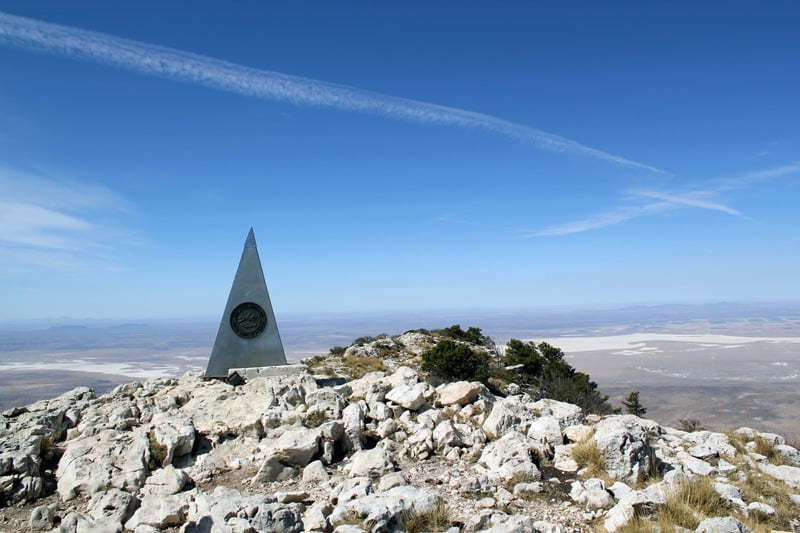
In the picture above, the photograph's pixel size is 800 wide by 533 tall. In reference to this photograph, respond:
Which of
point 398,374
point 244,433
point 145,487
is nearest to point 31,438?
point 145,487

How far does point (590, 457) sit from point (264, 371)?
35.9 ft

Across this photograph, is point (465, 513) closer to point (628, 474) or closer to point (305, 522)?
point (305, 522)

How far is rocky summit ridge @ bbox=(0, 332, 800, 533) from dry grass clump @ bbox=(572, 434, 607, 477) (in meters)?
0.04

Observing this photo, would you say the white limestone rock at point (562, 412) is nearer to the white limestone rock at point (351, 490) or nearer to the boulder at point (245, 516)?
the white limestone rock at point (351, 490)

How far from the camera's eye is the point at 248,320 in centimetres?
1608

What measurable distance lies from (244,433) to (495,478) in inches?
231

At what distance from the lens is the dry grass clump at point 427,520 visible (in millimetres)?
6176

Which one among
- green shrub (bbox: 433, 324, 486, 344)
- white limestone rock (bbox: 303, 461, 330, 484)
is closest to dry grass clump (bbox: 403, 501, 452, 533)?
white limestone rock (bbox: 303, 461, 330, 484)

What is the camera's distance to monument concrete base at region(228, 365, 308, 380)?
15.5m

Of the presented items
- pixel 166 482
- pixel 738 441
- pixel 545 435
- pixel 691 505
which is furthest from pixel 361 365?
pixel 691 505

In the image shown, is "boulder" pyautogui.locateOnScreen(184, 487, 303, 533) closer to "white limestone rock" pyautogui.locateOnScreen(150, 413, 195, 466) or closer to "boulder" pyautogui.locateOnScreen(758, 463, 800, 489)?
"white limestone rock" pyautogui.locateOnScreen(150, 413, 195, 466)

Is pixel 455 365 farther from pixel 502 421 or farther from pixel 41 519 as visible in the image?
pixel 41 519

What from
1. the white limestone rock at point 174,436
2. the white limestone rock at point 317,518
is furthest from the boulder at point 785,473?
the white limestone rock at point 174,436

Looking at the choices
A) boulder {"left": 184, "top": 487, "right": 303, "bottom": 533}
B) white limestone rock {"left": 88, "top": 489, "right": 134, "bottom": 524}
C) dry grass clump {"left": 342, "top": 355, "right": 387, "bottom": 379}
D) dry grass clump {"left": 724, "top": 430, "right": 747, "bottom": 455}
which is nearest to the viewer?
boulder {"left": 184, "top": 487, "right": 303, "bottom": 533}
